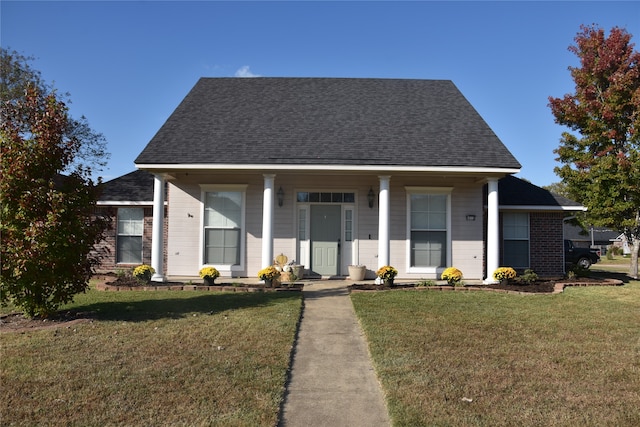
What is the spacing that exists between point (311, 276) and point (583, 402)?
30.8ft

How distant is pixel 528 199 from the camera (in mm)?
14547

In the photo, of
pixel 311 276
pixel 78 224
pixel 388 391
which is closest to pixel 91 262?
pixel 78 224

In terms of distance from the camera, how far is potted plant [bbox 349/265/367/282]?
41.3ft

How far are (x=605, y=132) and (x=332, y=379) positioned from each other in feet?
47.0

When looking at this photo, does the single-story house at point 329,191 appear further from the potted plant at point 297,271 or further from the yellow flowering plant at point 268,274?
the yellow flowering plant at point 268,274

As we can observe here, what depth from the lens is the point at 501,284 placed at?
447 inches

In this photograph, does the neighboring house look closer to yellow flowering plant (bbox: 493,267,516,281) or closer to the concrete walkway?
the concrete walkway

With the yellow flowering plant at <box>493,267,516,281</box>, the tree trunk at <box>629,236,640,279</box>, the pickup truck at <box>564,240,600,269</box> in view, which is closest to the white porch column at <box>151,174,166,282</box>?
the yellow flowering plant at <box>493,267,516,281</box>

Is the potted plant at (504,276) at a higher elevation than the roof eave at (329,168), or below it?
below

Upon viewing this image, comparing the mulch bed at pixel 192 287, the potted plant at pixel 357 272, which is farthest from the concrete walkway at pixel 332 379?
the potted plant at pixel 357 272

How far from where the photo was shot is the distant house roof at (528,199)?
14188 millimetres

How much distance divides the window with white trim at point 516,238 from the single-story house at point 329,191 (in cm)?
7

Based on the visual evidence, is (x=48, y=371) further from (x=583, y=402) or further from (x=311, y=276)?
(x=311, y=276)

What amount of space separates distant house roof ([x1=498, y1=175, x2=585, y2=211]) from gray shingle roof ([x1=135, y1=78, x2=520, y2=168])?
8.24 feet
